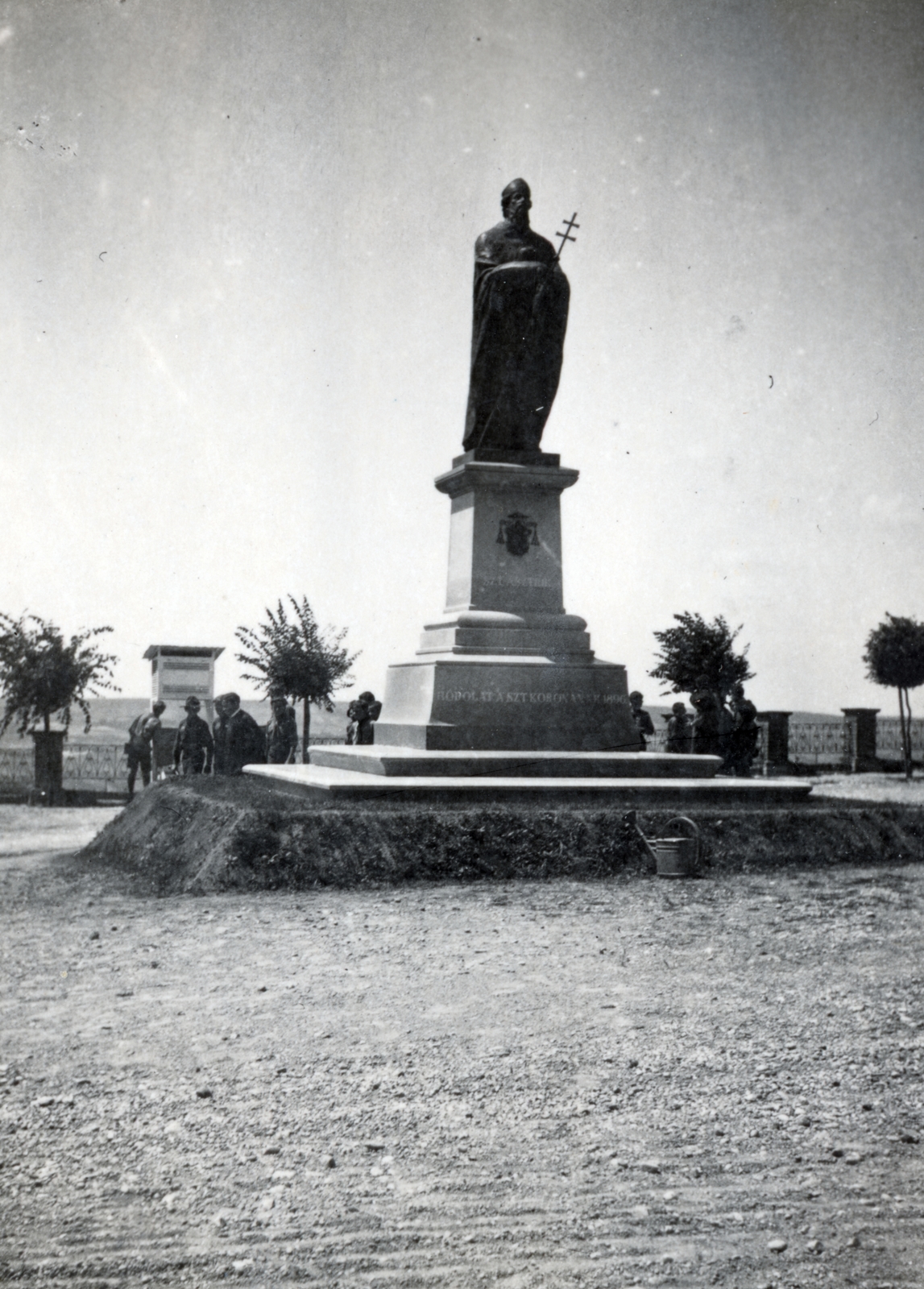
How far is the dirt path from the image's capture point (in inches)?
113

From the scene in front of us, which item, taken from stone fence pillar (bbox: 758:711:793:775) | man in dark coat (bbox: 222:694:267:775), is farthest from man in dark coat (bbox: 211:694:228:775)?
stone fence pillar (bbox: 758:711:793:775)

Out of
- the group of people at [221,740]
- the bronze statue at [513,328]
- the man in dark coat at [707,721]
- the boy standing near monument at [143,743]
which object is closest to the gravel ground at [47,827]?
the boy standing near monument at [143,743]

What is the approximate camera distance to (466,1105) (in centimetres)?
379

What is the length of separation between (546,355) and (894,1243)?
11082 millimetres

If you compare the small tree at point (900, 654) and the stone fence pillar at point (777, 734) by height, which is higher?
the small tree at point (900, 654)

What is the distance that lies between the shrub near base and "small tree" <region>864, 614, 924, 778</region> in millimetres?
23058

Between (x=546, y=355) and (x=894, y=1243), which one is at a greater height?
(x=546, y=355)

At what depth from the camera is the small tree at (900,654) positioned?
3139cm

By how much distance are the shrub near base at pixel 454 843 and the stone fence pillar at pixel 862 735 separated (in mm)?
20192

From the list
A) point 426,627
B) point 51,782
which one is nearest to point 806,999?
point 426,627

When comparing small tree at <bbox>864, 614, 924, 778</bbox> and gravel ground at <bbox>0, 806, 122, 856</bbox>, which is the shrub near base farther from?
small tree at <bbox>864, 614, 924, 778</bbox>

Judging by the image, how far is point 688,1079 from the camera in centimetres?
404

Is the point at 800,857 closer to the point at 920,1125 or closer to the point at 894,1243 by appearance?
the point at 920,1125

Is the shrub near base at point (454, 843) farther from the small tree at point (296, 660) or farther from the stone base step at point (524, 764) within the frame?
the small tree at point (296, 660)
